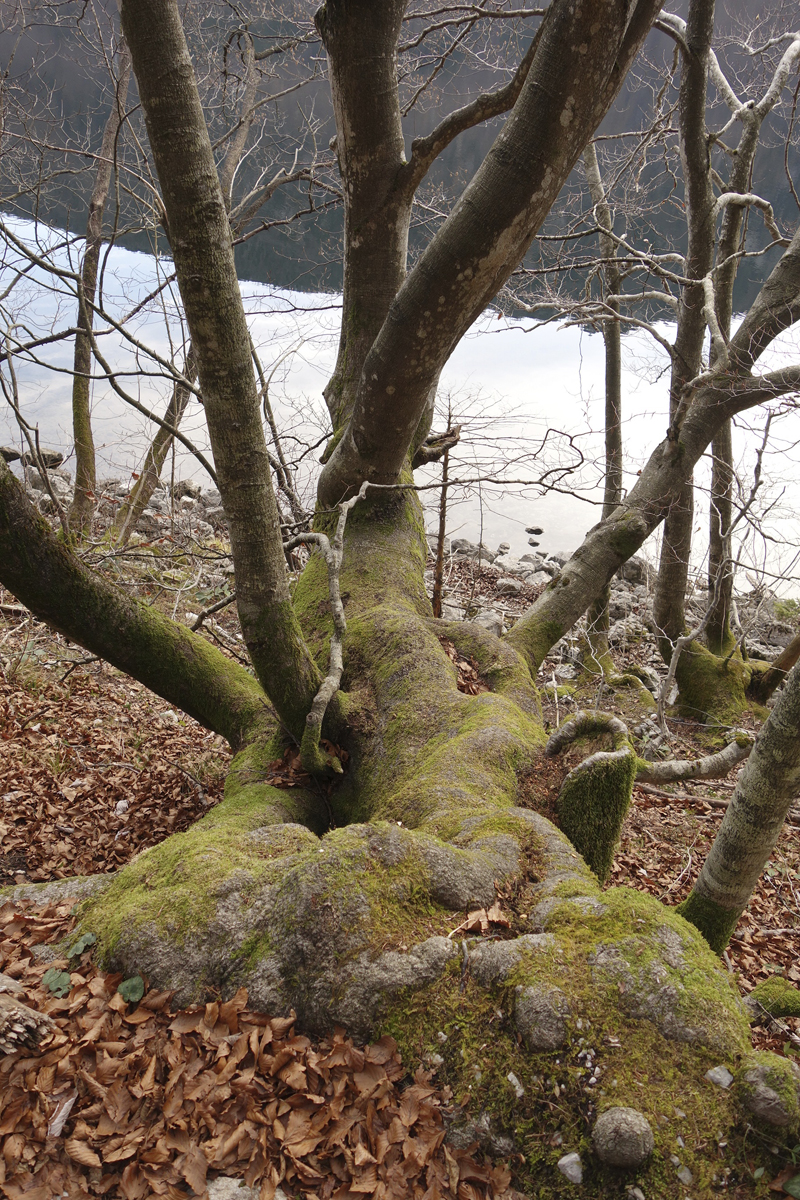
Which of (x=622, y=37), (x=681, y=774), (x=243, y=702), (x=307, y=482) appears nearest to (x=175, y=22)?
(x=622, y=37)

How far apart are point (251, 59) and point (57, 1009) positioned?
37.9 feet

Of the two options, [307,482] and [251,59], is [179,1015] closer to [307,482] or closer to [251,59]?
[307,482]

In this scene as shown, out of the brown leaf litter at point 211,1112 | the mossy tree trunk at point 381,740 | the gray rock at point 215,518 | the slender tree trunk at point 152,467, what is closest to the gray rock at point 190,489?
the gray rock at point 215,518

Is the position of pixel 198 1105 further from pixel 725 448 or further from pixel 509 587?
pixel 509 587

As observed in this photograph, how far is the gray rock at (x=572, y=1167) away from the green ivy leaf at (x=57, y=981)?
151 cm

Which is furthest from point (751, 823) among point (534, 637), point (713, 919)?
point (534, 637)

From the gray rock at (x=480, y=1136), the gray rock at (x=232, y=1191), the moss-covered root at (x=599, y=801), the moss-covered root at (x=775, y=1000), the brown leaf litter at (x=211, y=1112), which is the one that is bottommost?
the gray rock at (x=232, y=1191)

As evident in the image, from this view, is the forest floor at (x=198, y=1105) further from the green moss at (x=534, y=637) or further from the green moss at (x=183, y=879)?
the green moss at (x=534, y=637)

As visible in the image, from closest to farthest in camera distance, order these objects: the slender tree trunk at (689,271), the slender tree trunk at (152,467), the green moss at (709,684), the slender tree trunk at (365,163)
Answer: the slender tree trunk at (365,163), the slender tree trunk at (689,271), the green moss at (709,684), the slender tree trunk at (152,467)

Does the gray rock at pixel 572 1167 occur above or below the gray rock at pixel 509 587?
below

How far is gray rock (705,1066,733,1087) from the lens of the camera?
67.2 inches

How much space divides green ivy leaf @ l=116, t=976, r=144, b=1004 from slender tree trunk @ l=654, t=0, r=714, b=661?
6.24 meters

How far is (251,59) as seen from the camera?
9.41 metres

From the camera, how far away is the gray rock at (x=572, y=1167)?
161 centimetres
